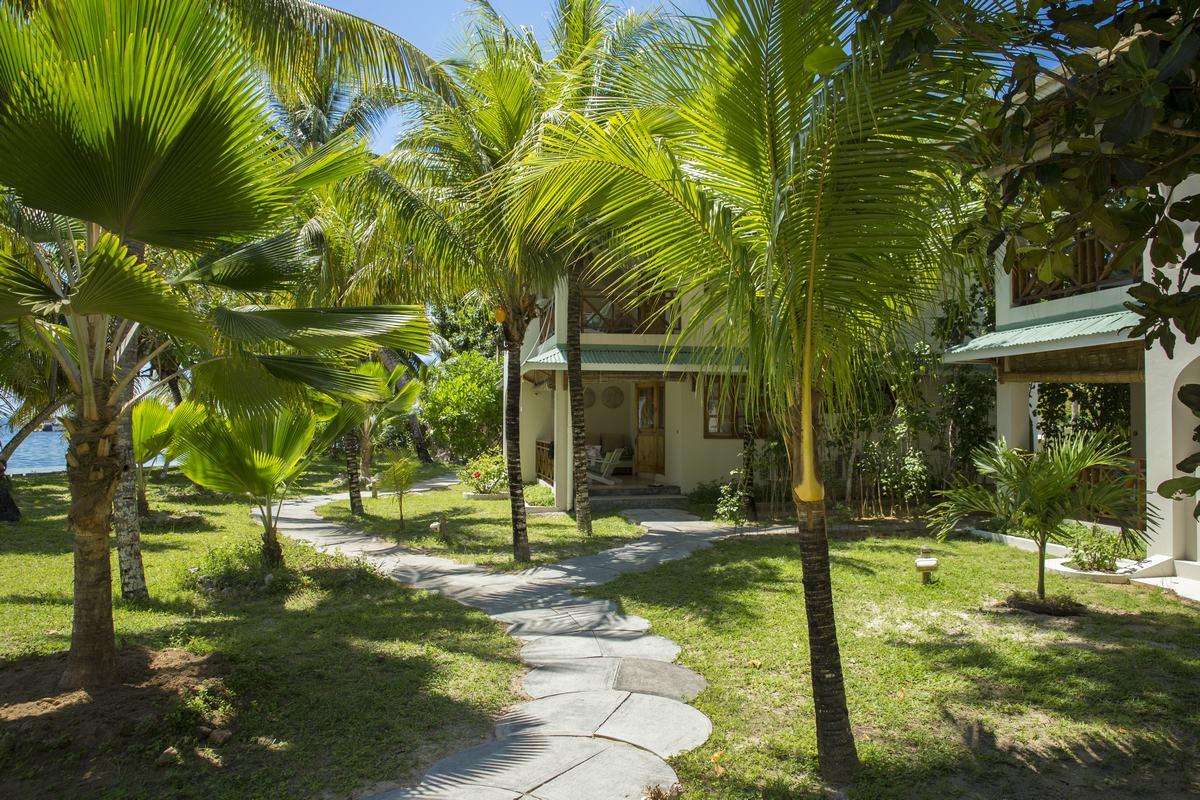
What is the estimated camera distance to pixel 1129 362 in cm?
1016

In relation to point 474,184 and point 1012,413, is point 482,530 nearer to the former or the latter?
point 474,184

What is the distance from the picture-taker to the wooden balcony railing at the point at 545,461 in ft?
62.6

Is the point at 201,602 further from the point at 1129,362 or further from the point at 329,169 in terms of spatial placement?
the point at 1129,362

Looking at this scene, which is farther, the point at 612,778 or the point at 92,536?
the point at 92,536

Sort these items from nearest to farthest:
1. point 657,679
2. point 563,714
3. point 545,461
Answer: point 563,714, point 657,679, point 545,461

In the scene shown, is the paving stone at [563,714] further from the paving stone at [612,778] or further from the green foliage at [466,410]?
the green foliage at [466,410]

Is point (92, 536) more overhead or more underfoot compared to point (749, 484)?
more overhead

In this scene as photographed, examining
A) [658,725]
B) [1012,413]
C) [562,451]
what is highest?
[1012,413]

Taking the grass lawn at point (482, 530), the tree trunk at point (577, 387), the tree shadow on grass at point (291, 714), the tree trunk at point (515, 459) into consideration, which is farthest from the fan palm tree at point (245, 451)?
the tree trunk at point (577, 387)

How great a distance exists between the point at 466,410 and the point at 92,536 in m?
17.9

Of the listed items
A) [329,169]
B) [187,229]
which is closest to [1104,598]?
[329,169]

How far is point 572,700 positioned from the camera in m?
5.46

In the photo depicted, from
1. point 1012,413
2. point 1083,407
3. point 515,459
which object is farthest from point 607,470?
point 1083,407

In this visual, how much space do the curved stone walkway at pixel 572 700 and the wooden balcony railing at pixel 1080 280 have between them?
275 inches
